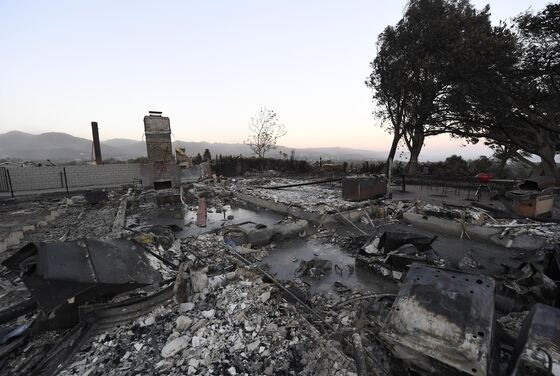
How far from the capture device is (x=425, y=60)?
1522 centimetres

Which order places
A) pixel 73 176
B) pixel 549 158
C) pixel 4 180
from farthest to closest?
pixel 73 176 < pixel 549 158 < pixel 4 180

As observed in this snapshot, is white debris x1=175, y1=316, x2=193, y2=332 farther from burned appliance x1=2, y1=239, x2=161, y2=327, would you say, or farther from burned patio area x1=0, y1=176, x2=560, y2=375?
burned appliance x1=2, y1=239, x2=161, y2=327

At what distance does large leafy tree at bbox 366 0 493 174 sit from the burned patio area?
36.8 feet

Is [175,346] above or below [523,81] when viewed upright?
below

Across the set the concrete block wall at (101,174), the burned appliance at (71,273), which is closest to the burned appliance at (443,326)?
the burned appliance at (71,273)

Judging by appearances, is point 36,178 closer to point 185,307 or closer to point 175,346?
point 185,307

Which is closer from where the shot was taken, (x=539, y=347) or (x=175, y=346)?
(x=539, y=347)

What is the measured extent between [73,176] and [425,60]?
2196cm

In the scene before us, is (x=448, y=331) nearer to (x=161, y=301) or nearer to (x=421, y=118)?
(x=161, y=301)

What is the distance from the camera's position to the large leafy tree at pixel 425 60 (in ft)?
45.1

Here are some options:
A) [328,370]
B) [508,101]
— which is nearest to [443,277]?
A: [328,370]

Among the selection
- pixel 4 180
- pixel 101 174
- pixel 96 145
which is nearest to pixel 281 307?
pixel 101 174

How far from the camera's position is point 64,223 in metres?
8.13

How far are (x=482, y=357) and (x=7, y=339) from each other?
4.50 m
